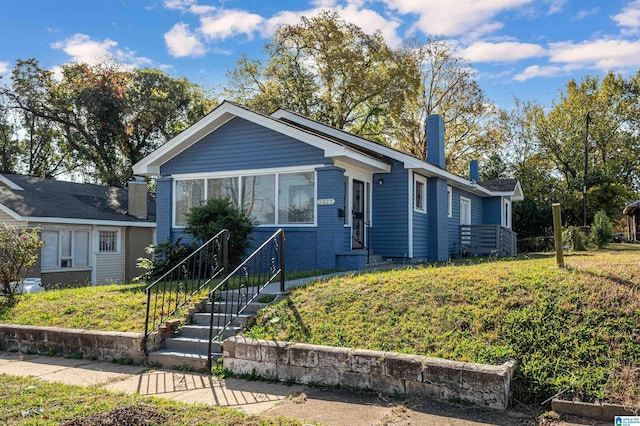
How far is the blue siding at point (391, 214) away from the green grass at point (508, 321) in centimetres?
621

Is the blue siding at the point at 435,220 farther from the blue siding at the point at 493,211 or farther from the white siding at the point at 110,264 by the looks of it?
the white siding at the point at 110,264

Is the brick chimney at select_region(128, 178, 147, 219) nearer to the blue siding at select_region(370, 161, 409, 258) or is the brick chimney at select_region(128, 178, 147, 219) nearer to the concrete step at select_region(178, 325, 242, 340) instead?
the blue siding at select_region(370, 161, 409, 258)

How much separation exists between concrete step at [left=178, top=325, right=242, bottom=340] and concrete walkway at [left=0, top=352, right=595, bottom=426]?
79cm

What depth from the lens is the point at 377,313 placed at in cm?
680

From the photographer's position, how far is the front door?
13.8 metres

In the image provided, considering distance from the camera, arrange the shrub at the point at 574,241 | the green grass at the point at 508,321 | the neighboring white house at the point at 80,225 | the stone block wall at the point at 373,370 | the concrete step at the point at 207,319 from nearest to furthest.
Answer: the stone block wall at the point at 373,370
the green grass at the point at 508,321
the concrete step at the point at 207,319
the neighboring white house at the point at 80,225
the shrub at the point at 574,241

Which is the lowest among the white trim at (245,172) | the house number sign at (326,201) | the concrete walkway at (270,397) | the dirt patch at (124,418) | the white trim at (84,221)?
the concrete walkway at (270,397)

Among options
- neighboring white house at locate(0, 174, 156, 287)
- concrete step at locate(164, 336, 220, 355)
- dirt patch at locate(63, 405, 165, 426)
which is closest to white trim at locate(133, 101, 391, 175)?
neighboring white house at locate(0, 174, 156, 287)

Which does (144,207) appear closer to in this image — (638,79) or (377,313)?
(377,313)

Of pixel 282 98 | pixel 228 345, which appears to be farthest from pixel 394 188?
pixel 282 98

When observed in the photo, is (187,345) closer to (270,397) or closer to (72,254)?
(270,397)

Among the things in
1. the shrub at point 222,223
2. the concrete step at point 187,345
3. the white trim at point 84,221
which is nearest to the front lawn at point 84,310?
the concrete step at point 187,345

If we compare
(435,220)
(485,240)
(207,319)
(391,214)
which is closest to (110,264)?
(391,214)

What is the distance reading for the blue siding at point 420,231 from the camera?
47.4ft
